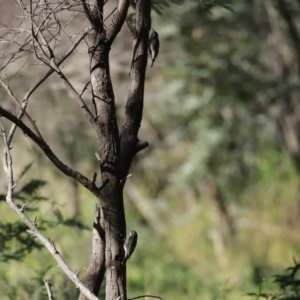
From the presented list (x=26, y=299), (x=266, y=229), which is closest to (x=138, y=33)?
(x=26, y=299)

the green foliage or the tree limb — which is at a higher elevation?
the tree limb

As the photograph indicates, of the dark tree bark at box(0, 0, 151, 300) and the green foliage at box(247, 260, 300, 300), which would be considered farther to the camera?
the green foliage at box(247, 260, 300, 300)

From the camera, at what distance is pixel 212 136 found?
36.8 ft

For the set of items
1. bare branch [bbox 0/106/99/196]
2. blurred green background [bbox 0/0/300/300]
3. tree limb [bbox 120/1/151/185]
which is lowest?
bare branch [bbox 0/106/99/196]

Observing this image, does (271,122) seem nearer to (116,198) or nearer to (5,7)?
(5,7)

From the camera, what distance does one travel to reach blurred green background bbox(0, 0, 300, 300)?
33.4 feet

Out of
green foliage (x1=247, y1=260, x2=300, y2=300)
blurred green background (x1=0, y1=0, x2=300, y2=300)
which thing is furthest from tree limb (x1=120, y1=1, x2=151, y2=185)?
blurred green background (x1=0, y1=0, x2=300, y2=300)

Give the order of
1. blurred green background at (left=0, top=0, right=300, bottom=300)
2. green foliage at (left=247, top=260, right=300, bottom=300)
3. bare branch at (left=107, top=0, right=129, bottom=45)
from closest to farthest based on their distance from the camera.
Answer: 1. bare branch at (left=107, top=0, right=129, bottom=45)
2. green foliage at (left=247, top=260, right=300, bottom=300)
3. blurred green background at (left=0, top=0, right=300, bottom=300)

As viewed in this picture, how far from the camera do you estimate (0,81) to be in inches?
130

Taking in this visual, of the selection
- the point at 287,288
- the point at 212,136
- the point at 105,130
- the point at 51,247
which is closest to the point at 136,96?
the point at 105,130

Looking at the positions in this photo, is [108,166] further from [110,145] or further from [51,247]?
[51,247]

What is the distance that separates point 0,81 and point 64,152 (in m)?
8.73

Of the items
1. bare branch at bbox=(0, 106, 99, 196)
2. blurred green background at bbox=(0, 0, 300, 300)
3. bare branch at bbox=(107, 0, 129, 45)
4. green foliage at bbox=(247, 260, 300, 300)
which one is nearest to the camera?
bare branch at bbox=(0, 106, 99, 196)

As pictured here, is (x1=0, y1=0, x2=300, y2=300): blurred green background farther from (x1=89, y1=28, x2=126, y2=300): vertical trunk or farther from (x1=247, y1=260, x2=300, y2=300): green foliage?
(x1=89, y1=28, x2=126, y2=300): vertical trunk
